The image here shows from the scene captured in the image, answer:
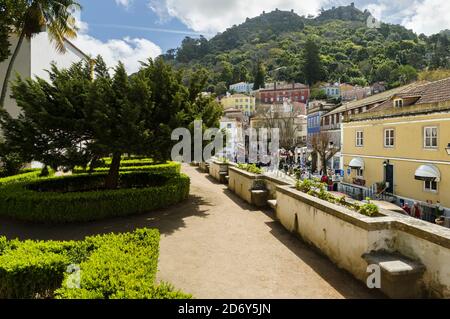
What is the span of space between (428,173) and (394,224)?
55.1ft

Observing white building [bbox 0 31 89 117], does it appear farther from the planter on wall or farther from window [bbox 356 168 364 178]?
window [bbox 356 168 364 178]

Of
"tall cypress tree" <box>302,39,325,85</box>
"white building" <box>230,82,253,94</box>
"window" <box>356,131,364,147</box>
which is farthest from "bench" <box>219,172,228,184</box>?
"white building" <box>230,82,253,94</box>

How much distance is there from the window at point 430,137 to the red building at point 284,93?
290 feet

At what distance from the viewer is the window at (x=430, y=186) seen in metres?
19.4

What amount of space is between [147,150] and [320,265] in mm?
6697

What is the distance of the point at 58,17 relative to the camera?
768 inches

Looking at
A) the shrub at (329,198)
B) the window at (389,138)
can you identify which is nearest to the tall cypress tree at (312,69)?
the window at (389,138)

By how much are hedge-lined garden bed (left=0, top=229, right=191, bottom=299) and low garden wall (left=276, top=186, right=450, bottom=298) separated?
10.9 feet

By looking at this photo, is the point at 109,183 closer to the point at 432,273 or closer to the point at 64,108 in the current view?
the point at 64,108

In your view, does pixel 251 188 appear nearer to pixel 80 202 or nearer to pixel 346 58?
pixel 80 202

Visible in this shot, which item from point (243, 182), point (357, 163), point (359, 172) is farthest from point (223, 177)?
point (359, 172)

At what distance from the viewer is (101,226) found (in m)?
9.51

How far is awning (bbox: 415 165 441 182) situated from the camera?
18797mm
